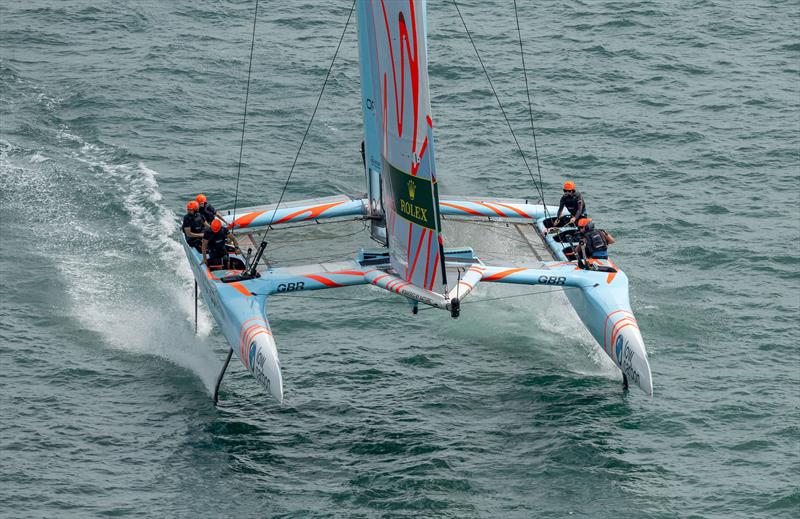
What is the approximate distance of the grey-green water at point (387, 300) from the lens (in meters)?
24.3

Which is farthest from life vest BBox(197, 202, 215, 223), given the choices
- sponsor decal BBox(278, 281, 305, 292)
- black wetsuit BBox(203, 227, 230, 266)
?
sponsor decal BBox(278, 281, 305, 292)

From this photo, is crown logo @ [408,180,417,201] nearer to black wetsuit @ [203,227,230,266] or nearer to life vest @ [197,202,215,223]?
black wetsuit @ [203,227,230,266]

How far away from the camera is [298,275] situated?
26344 millimetres

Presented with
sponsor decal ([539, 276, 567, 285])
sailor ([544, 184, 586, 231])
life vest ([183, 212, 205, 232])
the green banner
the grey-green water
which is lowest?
the grey-green water

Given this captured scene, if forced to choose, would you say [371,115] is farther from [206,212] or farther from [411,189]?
[206,212]

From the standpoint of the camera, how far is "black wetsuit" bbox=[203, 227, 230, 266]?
27.3 meters

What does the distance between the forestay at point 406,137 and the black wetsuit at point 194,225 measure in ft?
14.4

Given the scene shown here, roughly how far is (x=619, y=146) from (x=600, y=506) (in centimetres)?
1708

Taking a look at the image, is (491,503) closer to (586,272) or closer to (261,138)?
(586,272)

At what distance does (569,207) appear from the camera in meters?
29.3

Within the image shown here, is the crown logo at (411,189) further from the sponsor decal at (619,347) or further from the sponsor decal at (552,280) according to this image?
the sponsor decal at (619,347)

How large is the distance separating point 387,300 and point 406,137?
7.74m

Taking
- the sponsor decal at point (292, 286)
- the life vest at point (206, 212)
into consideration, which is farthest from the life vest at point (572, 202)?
the life vest at point (206, 212)

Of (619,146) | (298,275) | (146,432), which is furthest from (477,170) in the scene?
(146,432)
